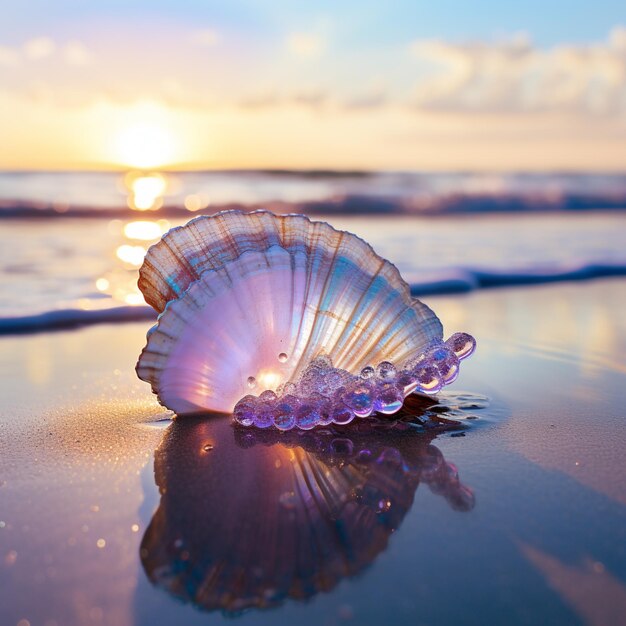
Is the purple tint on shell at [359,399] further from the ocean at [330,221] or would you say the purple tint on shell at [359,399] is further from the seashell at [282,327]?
the ocean at [330,221]

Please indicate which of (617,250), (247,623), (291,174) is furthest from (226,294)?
(291,174)

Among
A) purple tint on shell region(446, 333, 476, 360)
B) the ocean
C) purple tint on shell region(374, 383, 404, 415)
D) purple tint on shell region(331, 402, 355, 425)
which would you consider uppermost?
purple tint on shell region(446, 333, 476, 360)

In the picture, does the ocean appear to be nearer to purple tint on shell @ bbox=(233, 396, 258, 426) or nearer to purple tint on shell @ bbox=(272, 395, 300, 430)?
purple tint on shell @ bbox=(233, 396, 258, 426)

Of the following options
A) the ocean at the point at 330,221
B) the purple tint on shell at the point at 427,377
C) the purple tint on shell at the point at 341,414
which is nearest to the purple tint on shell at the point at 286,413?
the purple tint on shell at the point at 341,414

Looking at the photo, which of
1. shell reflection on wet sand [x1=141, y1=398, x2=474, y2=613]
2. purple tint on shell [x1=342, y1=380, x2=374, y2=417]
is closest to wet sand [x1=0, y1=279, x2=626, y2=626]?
shell reflection on wet sand [x1=141, y1=398, x2=474, y2=613]

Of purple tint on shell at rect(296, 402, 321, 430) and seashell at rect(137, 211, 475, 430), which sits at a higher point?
seashell at rect(137, 211, 475, 430)

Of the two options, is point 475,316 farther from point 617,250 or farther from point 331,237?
point 617,250

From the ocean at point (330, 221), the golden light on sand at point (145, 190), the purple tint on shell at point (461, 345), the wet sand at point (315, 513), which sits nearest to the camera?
the wet sand at point (315, 513)

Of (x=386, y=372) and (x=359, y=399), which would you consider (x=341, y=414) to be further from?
(x=386, y=372)
